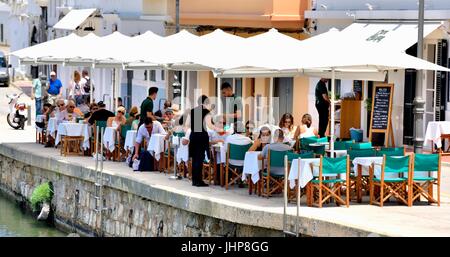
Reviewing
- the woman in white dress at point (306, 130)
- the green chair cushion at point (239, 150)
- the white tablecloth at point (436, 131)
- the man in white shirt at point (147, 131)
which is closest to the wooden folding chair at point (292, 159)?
the green chair cushion at point (239, 150)

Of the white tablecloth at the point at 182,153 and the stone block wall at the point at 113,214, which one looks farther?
the white tablecloth at the point at 182,153

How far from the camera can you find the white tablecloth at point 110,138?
31.9 metres

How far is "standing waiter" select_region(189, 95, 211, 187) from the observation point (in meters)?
26.4

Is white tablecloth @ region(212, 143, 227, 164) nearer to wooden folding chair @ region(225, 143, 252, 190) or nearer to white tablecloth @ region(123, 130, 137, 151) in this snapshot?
wooden folding chair @ region(225, 143, 252, 190)

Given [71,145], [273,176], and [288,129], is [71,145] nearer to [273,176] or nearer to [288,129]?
[288,129]

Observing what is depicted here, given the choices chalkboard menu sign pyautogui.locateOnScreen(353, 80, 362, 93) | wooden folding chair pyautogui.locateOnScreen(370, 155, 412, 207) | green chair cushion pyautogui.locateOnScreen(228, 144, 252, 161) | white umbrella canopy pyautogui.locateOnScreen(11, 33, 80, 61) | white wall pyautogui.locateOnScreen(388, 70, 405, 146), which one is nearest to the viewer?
wooden folding chair pyautogui.locateOnScreen(370, 155, 412, 207)

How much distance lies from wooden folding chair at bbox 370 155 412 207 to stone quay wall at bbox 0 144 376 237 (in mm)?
2176

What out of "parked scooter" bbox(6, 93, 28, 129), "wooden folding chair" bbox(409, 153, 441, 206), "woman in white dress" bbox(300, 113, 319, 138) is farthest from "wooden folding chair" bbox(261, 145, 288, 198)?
"parked scooter" bbox(6, 93, 28, 129)

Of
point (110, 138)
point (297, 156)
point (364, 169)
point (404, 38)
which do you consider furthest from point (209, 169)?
point (404, 38)

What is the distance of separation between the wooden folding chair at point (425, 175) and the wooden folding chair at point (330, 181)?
103cm

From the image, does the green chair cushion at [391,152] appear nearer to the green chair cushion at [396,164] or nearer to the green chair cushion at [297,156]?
the green chair cushion at [396,164]

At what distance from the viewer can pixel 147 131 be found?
98.6 ft
